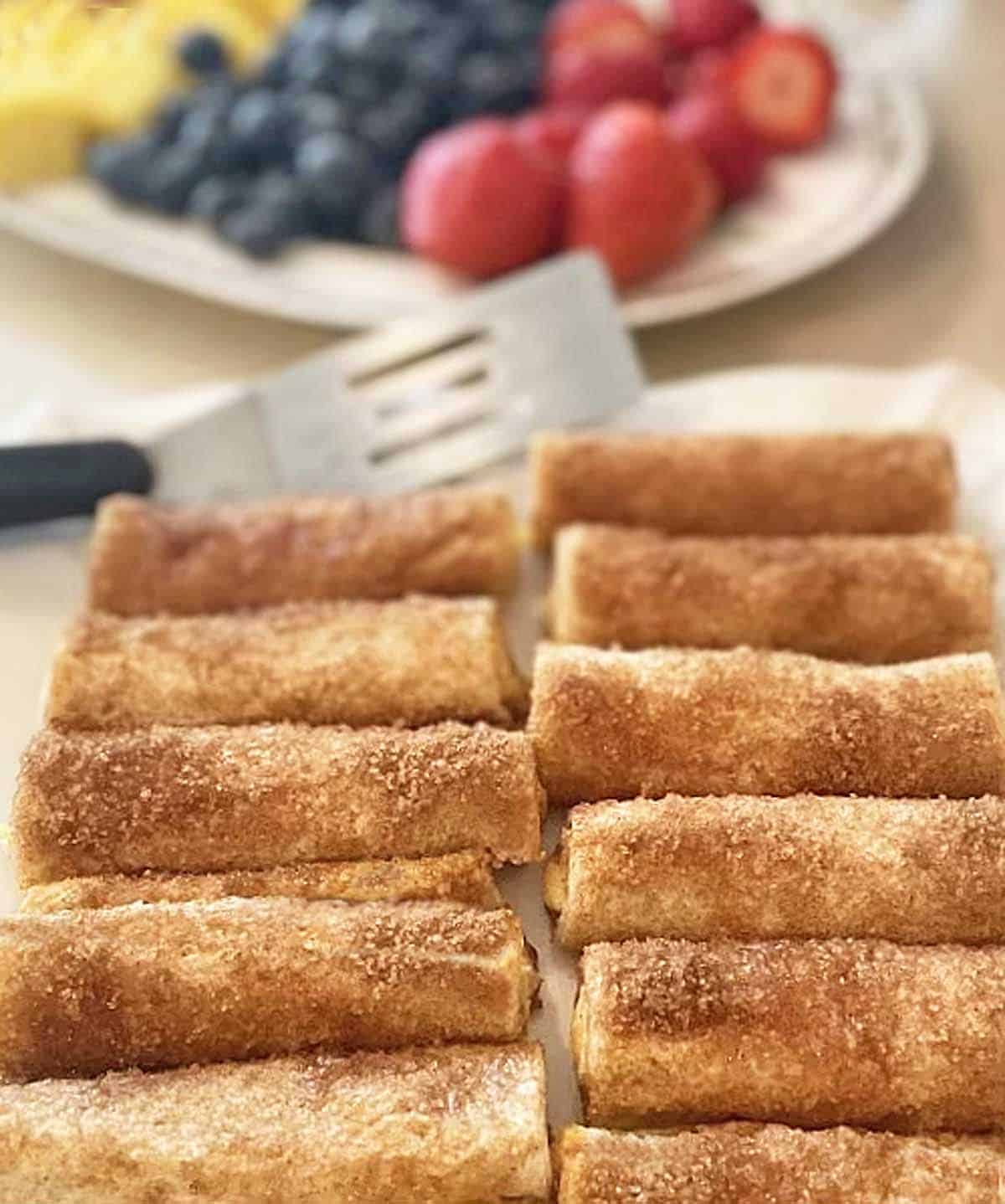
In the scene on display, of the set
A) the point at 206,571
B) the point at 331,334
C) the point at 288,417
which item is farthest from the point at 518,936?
the point at 331,334

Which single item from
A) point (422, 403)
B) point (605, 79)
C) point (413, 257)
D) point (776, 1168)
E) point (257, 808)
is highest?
point (605, 79)

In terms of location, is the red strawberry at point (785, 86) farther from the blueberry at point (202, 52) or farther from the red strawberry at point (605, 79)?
the blueberry at point (202, 52)

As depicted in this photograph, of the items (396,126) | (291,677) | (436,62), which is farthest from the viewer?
(436,62)

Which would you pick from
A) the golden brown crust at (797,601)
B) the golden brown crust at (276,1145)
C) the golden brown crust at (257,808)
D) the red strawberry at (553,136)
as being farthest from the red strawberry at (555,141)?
the golden brown crust at (276,1145)

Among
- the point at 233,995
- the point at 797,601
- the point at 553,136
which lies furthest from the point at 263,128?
the point at 233,995

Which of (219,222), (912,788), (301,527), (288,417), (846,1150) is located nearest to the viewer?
(846,1150)

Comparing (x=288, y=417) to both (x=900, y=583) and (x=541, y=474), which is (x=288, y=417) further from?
(x=900, y=583)

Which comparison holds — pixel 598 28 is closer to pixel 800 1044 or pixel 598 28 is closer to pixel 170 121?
pixel 170 121
